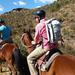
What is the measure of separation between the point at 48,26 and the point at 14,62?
5.59 meters

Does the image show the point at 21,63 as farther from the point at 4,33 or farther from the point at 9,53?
the point at 4,33

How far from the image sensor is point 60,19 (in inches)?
1455

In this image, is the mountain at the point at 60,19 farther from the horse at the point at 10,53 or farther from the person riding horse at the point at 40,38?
the person riding horse at the point at 40,38

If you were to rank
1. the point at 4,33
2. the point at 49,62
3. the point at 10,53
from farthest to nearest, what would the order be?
the point at 4,33 → the point at 10,53 → the point at 49,62

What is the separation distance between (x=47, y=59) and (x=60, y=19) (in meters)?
27.6

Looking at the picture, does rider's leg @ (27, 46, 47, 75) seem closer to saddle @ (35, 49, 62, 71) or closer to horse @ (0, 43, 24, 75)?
saddle @ (35, 49, 62, 71)

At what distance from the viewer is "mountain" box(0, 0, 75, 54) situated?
25675 millimetres

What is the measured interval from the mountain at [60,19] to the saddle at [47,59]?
10.2 metres

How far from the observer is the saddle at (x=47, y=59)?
9.18m

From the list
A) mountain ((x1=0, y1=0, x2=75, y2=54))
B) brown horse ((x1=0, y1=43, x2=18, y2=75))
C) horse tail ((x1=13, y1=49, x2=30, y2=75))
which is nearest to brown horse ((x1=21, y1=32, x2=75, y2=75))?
horse tail ((x1=13, y1=49, x2=30, y2=75))

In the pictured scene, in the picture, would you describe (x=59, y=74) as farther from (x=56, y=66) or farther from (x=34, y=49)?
(x=34, y=49)

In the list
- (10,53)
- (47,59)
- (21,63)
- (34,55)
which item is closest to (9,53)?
(10,53)

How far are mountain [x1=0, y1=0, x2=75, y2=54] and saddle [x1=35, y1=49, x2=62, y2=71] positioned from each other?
10.2m

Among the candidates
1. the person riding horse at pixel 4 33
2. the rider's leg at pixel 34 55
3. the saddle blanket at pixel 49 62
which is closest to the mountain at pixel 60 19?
the person riding horse at pixel 4 33
